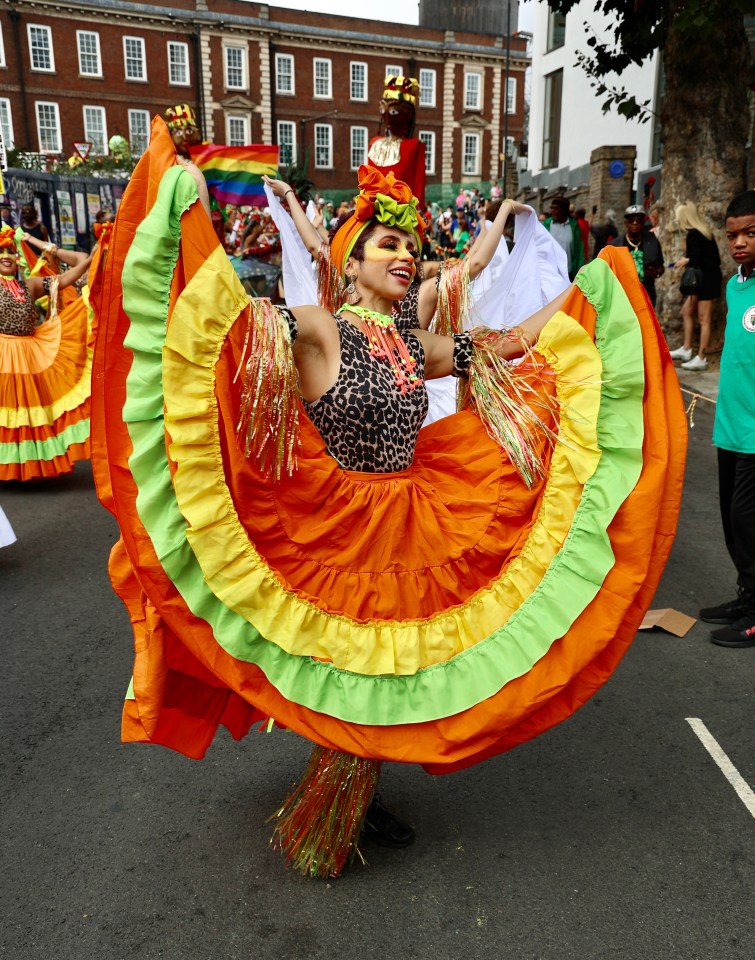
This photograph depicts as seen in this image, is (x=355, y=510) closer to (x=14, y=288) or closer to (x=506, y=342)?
(x=506, y=342)

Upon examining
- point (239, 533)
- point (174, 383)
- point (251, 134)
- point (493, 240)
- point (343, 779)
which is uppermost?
point (251, 134)

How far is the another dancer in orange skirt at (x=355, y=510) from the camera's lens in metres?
2.07

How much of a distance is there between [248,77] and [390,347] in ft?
150

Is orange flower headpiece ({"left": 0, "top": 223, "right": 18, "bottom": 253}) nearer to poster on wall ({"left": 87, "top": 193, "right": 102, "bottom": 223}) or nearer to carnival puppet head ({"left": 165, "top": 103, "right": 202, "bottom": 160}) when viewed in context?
carnival puppet head ({"left": 165, "top": 103, "right": 202, "bottom": 160})

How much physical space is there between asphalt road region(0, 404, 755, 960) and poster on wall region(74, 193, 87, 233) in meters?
17.1

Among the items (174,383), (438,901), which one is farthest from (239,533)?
(438,901)

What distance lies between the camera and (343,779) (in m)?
2.41

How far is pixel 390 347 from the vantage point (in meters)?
2.51

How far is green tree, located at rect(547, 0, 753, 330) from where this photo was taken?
988 centimetres

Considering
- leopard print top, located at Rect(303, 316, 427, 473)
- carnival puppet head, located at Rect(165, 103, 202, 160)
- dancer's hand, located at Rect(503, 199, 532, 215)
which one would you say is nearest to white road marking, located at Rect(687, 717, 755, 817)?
leopard print top, located at Rect(303, 316, 427, 473)

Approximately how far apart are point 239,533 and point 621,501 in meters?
1.04

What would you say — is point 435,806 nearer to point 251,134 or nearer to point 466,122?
point 251,134

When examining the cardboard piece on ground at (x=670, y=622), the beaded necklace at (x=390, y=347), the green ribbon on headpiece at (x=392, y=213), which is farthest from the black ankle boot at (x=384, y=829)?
the cardboard piece on ground at (x=670, y=622)

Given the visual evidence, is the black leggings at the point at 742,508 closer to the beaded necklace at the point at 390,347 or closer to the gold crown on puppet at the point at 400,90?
the beaded necklace at the point at 390,347
